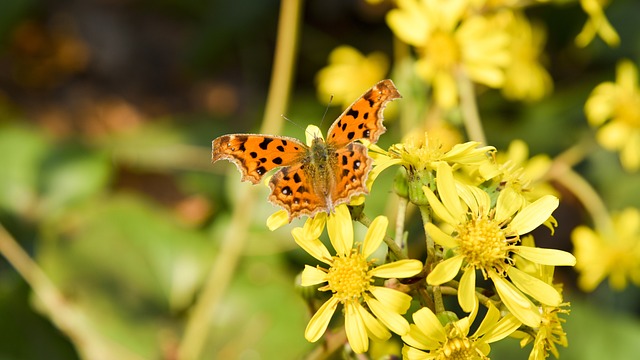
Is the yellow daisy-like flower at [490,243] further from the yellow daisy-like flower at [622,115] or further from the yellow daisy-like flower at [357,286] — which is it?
the yellow daisy-like flower at [622,115]

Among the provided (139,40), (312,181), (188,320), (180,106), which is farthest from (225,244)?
(139,40)

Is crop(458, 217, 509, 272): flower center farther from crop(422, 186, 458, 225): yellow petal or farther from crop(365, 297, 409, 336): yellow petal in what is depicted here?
crop(365, 297, 409, 336): yellow petal

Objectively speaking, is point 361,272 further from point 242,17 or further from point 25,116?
point 25,116

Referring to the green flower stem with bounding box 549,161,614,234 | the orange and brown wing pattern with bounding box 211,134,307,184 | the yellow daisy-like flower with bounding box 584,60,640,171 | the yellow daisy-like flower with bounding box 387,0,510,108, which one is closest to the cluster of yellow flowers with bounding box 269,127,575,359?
the orange and brown wing pattern with bounding box 211,134,307,184

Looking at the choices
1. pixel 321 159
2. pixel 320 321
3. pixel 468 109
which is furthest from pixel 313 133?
pixel 468 109

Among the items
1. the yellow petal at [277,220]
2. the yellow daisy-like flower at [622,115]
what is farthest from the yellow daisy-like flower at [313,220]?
the yellow daisy-like flower at [622,115]

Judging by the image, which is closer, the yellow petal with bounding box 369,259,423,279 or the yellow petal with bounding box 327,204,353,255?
the yellow petal with bounding box 369,259,423,279
